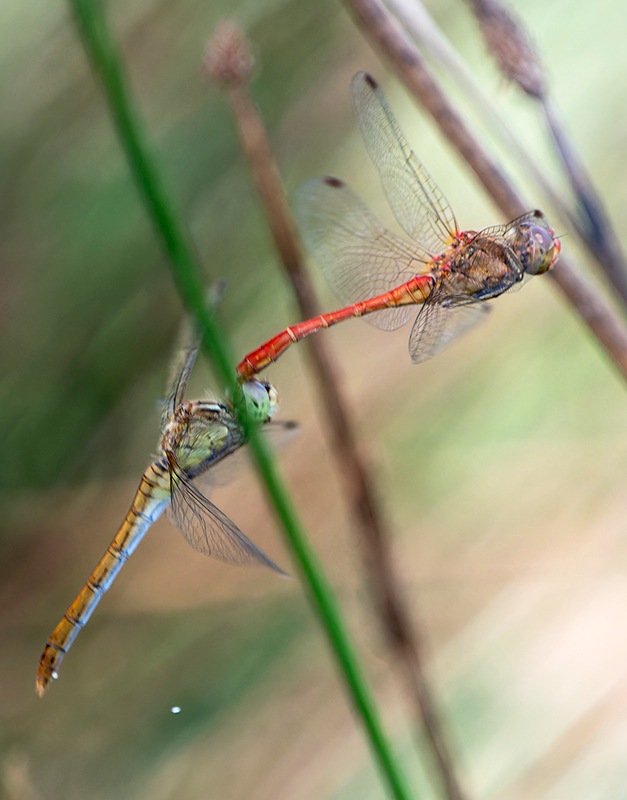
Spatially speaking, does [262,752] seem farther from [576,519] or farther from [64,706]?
[576,519]

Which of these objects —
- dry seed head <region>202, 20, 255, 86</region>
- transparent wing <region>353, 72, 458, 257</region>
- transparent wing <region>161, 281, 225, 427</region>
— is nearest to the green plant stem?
transparent wing <region>161, 281, 225, 427</region>

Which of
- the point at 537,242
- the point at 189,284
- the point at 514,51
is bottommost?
the point at 189,284

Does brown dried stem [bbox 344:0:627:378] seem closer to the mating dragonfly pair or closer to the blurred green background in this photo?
the mating dragonfly pair

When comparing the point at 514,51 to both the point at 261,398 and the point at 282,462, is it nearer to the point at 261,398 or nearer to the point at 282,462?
the point at 261,398

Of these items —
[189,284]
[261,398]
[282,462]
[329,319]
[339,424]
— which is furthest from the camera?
[282,462]

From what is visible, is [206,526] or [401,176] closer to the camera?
[206,526]

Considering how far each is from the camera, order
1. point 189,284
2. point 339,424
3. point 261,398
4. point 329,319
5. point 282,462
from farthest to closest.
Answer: point 282,462 → point 339,424 → point 329,319 → point 261,398 → point 189,284

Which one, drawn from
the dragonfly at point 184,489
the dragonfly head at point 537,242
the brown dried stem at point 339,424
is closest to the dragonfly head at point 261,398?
the dragonfly at point 184,489

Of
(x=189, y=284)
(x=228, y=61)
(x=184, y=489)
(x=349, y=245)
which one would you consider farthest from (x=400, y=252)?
(x=189, y=284)
